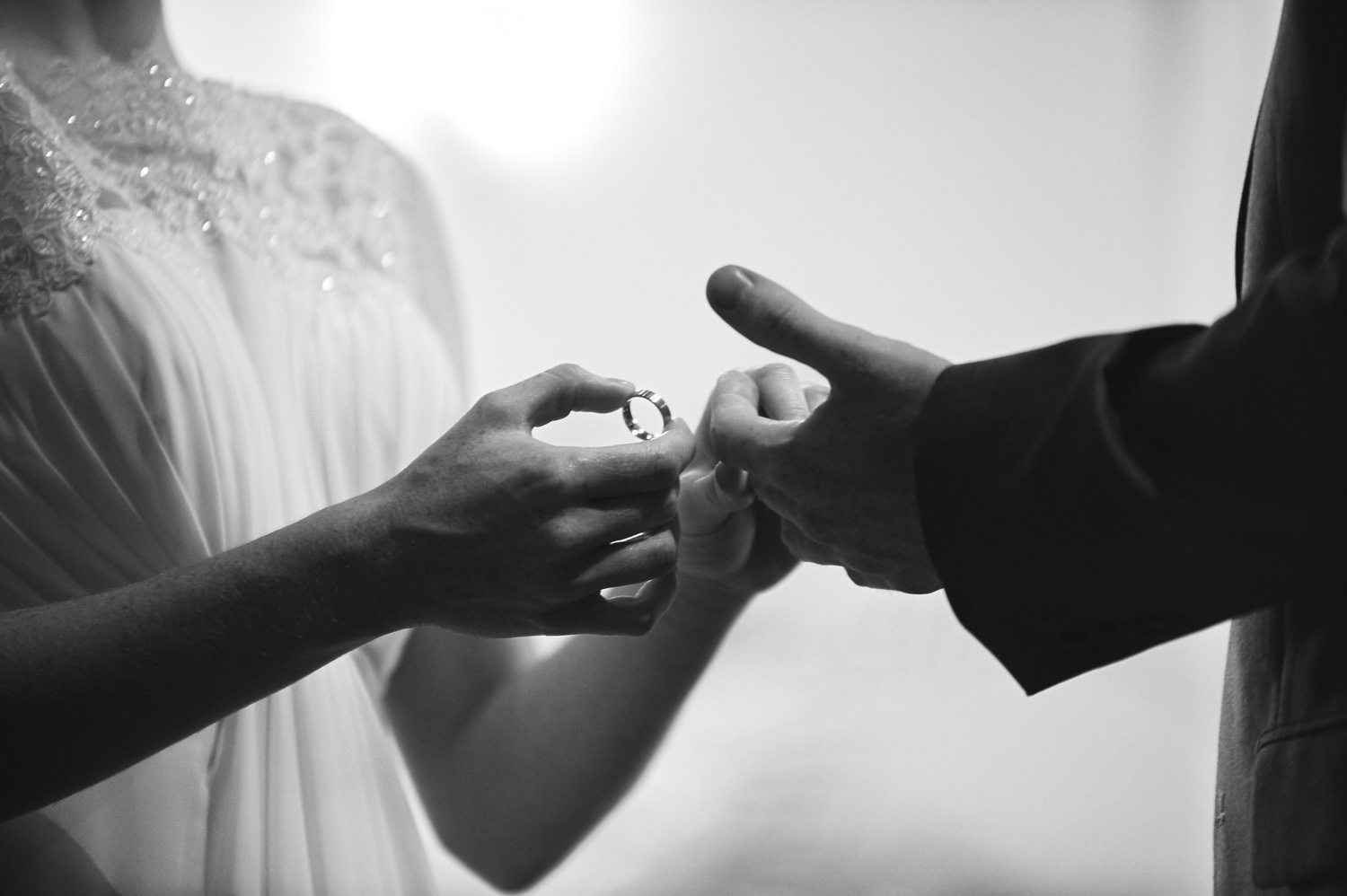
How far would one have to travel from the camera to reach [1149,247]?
3.67 feet

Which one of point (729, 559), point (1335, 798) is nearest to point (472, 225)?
point (729, 559)

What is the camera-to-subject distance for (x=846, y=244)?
109 cm

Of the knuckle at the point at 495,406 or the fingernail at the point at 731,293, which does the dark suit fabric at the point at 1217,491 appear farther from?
the knuckle at the point at 495,406

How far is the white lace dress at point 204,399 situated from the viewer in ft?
2.55

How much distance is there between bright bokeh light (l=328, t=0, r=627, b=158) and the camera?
1.05m

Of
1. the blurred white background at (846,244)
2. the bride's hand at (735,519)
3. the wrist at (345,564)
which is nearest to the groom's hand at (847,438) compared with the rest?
the bride's hand at (735,519)

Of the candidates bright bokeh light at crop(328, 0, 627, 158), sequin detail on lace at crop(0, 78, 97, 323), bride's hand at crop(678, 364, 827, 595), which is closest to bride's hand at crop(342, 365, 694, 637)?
bride's hand at crop(678, 364, 827, 595)

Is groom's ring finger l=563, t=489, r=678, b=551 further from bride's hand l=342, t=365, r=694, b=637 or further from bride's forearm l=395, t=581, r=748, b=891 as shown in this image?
bride's forearm l=395, t=581, r=748, b=891

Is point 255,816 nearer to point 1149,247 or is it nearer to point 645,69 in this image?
point 645,69

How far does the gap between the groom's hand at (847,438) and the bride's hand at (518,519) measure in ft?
0.26

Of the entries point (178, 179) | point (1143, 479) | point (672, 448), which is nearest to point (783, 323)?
point (672, 448)

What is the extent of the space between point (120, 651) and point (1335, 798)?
0.66 metres

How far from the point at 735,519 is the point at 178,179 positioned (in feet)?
1.86

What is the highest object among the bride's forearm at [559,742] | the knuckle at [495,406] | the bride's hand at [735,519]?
the knuckle at [495,406]
